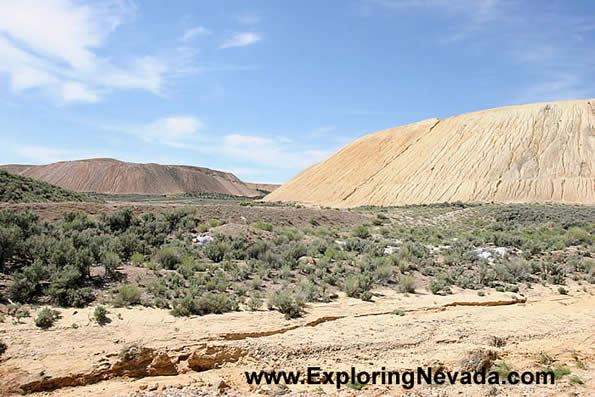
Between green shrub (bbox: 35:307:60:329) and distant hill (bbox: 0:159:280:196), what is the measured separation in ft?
298

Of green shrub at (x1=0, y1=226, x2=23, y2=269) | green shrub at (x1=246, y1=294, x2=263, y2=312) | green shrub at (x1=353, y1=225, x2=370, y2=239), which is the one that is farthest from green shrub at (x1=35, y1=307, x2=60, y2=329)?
green shrub at (x1=353, y1=225, x2=370, y2=239)

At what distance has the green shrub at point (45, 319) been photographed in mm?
7129

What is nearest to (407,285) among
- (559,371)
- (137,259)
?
(559,371)

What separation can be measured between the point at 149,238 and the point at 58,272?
15.2ft

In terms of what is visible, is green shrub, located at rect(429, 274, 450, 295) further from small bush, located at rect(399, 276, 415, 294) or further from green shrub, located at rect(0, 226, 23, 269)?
green shrub, located at rect(0, 226, 23, 269)

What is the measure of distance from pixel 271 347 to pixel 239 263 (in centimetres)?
536

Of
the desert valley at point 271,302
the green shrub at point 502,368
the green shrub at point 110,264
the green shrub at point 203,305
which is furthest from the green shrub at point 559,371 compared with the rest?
the green shrub at point 110,264

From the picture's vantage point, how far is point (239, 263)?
1250 cm

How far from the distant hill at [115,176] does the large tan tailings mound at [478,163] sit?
4894 cm

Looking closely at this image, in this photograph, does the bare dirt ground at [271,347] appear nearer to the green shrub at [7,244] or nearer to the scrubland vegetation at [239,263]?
the scrubland vegetation at [239,263]

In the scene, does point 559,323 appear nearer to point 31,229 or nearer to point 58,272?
point 58,272

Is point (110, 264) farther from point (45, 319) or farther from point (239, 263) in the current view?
point (239, 263)

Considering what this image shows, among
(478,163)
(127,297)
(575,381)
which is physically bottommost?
(575,381)

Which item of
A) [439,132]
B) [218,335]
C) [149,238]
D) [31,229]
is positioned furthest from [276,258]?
[439,132]
